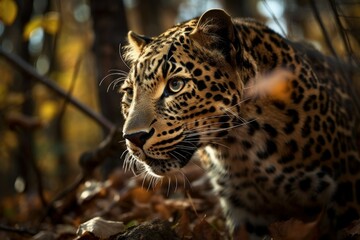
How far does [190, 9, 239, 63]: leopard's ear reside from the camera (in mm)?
4453

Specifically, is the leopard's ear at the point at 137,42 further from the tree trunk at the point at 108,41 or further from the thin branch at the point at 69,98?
the tree trunk at the point at 108,41

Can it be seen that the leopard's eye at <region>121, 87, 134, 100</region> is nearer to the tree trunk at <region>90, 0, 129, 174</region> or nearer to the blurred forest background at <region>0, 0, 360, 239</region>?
the blurred forest background at <region>0, 0, 360, 239</region>

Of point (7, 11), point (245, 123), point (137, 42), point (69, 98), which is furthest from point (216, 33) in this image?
point (69, 98)

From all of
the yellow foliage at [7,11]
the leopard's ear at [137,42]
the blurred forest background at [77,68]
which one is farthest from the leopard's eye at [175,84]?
the yellow foliage at [7,11]

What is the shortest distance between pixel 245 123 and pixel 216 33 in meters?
0.80

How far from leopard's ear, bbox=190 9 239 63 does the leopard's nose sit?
3.01ft

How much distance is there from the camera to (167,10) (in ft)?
88.9

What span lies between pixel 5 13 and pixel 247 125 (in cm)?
243

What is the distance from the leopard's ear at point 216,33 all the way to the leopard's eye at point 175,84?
1.31ft

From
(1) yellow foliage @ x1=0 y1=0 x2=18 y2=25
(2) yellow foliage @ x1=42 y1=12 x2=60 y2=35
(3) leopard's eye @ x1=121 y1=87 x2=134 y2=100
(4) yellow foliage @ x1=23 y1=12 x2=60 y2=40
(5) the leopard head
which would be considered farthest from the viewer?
(2) yellow foliage @ x1=42 y1=12 x2=60 y2=35

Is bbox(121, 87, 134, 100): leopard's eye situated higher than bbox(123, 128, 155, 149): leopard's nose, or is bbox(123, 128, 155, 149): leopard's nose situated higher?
bbox(121, 87, 134, 100): leopard's eye

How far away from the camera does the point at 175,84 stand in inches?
174

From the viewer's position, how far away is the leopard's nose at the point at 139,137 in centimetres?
416

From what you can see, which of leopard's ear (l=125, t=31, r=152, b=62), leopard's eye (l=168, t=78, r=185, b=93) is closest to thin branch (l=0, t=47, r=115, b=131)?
leopard's ear (l=125, t=31, r=152, b=62)
